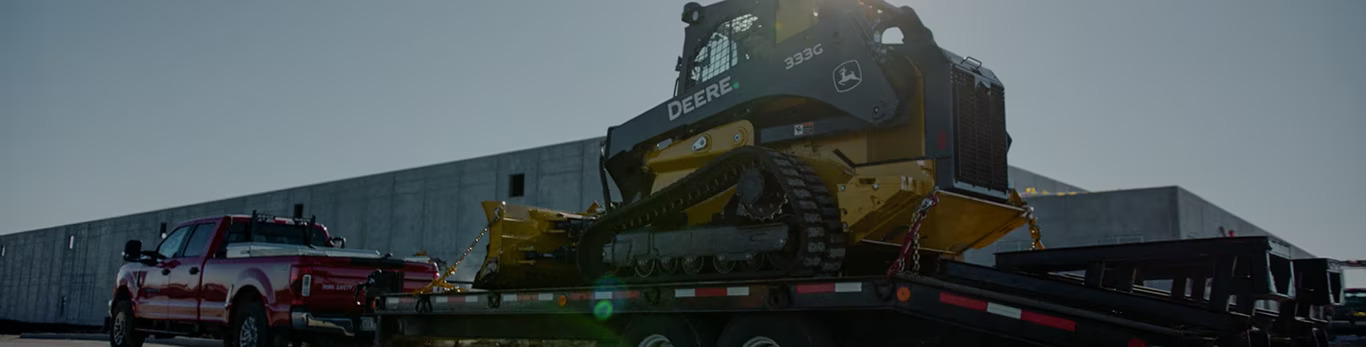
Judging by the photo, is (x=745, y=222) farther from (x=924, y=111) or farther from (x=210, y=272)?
(x=210, y=272)

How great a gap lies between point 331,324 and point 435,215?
21596 millimetres

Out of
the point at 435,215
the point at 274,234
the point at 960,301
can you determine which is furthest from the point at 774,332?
the point at 435,215

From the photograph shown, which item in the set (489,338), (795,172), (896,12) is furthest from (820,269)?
(489,338)

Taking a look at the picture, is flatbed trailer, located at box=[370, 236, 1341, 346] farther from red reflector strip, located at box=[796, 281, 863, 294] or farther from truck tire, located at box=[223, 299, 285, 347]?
truck tire, located at box=[223, 299, 285, 347]

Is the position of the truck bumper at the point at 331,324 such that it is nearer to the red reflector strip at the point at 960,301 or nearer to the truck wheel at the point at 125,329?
the truck wheel at the point at 125,329

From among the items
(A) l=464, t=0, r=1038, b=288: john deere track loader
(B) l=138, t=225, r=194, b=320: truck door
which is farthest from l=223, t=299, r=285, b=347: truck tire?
(A) l=464, t=0, r=1038, b=288: john deere track loader

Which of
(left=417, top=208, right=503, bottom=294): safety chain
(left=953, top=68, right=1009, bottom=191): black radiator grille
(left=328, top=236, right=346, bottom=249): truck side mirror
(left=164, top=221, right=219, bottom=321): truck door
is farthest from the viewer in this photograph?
(left=328, top=236, right=346, bottom=249): truck side mirror

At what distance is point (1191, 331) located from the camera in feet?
17.7

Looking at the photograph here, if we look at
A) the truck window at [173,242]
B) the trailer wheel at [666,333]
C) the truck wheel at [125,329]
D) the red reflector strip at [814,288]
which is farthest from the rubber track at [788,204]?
the truck wheel at [125,329]

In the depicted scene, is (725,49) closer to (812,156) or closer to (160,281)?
(812,156)

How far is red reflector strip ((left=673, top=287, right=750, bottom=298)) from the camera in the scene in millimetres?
6562

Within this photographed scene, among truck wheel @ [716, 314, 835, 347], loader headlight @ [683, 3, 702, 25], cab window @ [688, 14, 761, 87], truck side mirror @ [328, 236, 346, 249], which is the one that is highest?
loader headlight @ [683, 3, 702, 25]

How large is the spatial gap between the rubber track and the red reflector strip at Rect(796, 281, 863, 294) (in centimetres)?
71

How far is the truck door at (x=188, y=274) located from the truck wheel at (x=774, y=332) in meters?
8.02
